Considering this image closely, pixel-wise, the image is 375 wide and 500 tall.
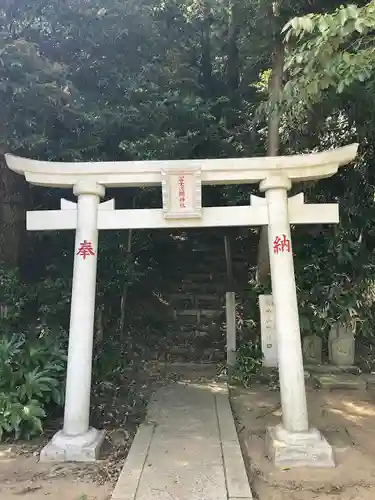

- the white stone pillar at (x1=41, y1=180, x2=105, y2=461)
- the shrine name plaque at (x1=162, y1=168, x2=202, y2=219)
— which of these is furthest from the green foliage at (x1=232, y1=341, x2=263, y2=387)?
the shrine name plaque at (x1=162, y1=168, x2=202, y2=219)

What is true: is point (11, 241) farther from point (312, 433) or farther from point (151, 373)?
point (312, 433)

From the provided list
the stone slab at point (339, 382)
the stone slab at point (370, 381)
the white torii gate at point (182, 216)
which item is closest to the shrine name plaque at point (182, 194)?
the white torii gate at point (182, 216)

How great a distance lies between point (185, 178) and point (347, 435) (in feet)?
10.7

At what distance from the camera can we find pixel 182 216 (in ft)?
15.9

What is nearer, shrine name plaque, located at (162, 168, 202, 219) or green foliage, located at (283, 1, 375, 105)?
green foliage, located at (283, 1, 375, 105)

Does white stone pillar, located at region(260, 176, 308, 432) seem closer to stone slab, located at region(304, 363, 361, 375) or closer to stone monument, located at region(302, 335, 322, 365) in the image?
stone slab, located at region(304, 363, 361, 375)

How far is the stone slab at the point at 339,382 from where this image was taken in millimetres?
6891

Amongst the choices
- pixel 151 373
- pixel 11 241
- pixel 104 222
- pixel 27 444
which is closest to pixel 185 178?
pixel 104 222

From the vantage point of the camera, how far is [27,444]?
→ 4.94 meters

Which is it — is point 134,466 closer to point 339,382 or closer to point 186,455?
point 186,455

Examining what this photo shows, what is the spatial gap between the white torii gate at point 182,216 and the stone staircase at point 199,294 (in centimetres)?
400

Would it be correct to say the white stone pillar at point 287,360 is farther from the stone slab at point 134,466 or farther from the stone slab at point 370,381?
the stone slab at point 370,381

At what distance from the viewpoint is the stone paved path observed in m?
3.72

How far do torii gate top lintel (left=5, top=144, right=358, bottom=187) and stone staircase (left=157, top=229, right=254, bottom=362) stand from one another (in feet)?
14.7
